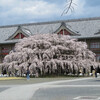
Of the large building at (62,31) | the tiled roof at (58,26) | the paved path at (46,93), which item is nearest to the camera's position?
the paved path at (46,93)

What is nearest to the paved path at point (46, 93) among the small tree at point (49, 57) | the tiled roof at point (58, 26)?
the small tree at point (49, 57)

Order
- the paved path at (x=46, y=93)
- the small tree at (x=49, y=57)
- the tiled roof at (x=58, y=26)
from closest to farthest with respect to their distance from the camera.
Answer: the paved path at (x=46, y=93)
the small tree at (x=49, y=57)
the tiled roof at (x=58, y=26)

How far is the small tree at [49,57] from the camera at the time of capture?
4956 centimetres

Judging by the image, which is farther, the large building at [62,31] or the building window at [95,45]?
the large building at [62,31]

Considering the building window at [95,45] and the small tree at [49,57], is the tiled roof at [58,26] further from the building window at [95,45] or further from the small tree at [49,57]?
the small tree at [49,57]

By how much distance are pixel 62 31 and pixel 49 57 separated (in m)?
20.3

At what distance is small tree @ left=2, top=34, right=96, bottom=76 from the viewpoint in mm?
49562

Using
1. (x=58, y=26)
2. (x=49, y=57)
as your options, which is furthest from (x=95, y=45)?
(x=49, y=57)

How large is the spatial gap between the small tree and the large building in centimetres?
1292

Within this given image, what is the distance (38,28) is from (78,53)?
25.7 metres

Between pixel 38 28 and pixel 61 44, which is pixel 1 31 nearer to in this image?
pixel 38 28

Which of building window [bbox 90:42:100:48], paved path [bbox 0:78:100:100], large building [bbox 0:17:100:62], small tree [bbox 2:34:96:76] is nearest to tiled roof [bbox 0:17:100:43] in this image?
large building [bbox 0:17:100:62]

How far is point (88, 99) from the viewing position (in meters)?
14.5

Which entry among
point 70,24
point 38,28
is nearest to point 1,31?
point 38,28
